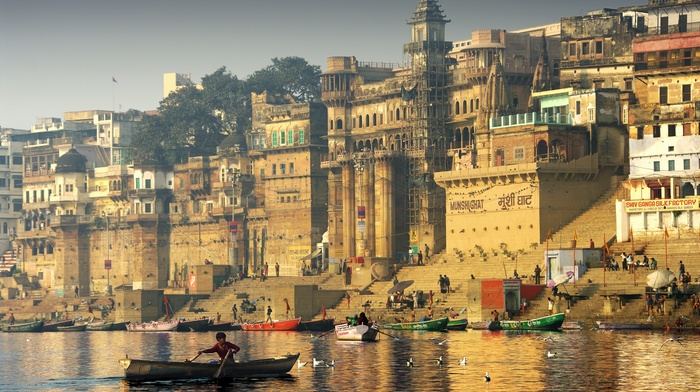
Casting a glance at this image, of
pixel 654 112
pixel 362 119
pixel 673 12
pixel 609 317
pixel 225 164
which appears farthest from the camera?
pixel 225 164

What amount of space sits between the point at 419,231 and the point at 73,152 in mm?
51375

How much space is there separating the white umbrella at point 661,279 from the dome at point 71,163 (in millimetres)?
79405

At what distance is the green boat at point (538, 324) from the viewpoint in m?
75.5

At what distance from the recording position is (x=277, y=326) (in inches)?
3615

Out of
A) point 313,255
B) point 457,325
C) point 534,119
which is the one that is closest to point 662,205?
point 534,119

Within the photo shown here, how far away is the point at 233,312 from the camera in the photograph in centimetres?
10400

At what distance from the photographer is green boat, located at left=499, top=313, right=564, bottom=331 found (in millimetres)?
75500

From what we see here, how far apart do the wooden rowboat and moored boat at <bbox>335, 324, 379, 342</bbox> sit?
1808cm

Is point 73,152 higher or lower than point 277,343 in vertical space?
higher

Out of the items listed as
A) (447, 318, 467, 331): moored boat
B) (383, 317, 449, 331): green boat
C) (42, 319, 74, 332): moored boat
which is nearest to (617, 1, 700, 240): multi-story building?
(447, 318, 467, 331): moored boat

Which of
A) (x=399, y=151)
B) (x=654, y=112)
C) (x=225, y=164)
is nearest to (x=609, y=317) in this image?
(x=654, y=112)

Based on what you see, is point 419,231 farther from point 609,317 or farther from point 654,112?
point 609,317

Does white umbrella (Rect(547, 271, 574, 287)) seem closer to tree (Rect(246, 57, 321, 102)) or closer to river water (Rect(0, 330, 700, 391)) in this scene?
river water (Rect(0, 330, 700, 391))

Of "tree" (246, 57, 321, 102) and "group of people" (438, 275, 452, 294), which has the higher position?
"tree" (246, 57, 321, 102)
